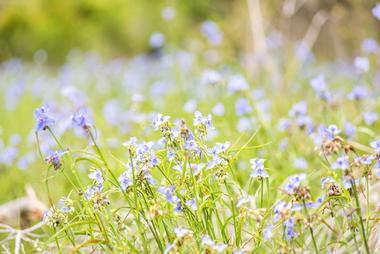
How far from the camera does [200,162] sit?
1.88 metres

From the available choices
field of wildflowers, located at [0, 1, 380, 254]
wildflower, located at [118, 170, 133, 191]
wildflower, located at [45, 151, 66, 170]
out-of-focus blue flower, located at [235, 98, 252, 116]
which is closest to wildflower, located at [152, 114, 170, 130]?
field of wildflowers, located at [0, 1, 380, 254]

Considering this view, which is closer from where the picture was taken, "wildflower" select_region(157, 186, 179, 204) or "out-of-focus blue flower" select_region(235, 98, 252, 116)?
"wildflower" select_region(157, 186, 179, 204)

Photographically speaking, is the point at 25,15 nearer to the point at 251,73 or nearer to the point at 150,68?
the point at 150,68

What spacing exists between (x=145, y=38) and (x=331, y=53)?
560 centimetres

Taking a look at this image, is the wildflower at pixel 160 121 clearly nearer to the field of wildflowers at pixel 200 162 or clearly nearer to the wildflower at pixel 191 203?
the field of wildflowers at pixel 200 162

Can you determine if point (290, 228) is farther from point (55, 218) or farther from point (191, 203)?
point (55, 218)

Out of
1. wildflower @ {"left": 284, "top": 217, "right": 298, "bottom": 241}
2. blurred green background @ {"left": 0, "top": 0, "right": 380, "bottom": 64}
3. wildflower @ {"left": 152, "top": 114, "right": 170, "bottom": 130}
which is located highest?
blurred green background @ {"left": 0, "top": 0, "right": 380, "bottom": 64}

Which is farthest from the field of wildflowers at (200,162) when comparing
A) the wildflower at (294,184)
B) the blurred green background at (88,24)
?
the blurred green background at (88,24)

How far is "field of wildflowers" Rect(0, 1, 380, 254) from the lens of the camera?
4.75 ft

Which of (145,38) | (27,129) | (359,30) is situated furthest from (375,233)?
(145,38)

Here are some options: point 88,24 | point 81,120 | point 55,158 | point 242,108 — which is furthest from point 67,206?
point 88,24

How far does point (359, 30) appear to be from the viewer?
591 cm

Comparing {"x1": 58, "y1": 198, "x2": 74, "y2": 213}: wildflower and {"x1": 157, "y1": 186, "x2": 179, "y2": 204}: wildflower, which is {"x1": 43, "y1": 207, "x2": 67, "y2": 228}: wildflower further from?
{"x1": 157, "y1": 186, "x2": 179, "y2": 204}: wildflower

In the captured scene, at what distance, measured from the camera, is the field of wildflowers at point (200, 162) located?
145cm
